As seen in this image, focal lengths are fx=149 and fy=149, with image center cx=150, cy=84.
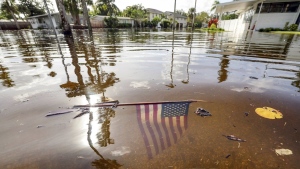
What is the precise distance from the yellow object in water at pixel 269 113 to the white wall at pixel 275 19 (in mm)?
26928

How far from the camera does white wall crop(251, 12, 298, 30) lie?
2203 cm

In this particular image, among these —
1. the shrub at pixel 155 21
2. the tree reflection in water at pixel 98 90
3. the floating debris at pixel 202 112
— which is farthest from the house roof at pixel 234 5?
the shrub at pixel 155 21

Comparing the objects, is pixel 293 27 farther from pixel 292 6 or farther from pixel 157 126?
pixel 157 126

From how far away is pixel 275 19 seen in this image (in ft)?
75.3

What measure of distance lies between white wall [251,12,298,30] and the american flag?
27.8 meters

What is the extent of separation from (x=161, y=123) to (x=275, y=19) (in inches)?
1190

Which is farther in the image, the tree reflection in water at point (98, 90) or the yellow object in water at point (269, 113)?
the yellow object in water at point (269, 113)

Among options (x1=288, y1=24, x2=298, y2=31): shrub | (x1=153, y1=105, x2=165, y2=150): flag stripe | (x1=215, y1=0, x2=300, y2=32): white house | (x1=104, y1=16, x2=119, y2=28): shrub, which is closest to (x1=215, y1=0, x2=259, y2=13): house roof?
(x1=215, y1=0, x2=300, y2=32): white house

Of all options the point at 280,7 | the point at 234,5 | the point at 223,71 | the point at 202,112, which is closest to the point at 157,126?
the point at 202,112

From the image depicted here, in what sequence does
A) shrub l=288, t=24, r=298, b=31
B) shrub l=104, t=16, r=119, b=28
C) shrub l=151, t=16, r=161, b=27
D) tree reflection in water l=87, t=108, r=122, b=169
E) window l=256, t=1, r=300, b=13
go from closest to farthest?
1. tree reflection in water l=87, t=108, r=122, b=169
2. shrub l=288, t=24, r=298, b=31
3. window l=256, t=1, r=300, b=13
4. shrub l=104, t=16, r=119, b=28
5. shrub l=151, t=16, r=161, b=27

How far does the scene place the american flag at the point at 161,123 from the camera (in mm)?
1770

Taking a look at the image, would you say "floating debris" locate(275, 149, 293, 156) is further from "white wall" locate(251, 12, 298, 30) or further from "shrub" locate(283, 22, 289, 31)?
"shrub" locate(283, 22, 289, 31)

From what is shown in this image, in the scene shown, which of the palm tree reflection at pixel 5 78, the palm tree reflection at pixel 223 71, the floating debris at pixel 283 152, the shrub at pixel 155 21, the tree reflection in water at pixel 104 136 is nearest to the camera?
the tree reflection in water at pixel 104 136

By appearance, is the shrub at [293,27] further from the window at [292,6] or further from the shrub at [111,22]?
the shrub at [111,22]
